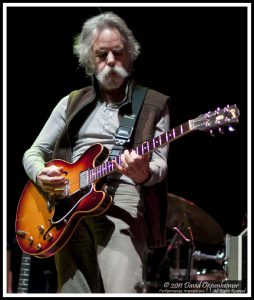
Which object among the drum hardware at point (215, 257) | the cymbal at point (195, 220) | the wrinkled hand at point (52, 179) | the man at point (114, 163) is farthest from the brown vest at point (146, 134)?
the cymbal at point (195, 220)

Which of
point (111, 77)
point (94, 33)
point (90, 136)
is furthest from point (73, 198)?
point (94, 33)

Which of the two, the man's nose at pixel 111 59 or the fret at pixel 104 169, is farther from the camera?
the man's nose at pixel 111 59

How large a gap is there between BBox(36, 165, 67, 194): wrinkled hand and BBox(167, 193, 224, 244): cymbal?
6.95 ft

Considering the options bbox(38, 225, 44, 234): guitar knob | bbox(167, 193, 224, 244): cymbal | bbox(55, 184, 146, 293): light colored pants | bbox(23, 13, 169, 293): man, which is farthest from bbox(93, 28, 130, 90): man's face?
bbox(167, 193, 224, 244): cymbal

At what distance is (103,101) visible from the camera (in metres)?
2.89

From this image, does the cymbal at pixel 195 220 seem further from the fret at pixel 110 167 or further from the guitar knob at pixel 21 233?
the fret at pixel 110 167

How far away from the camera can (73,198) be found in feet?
8.68

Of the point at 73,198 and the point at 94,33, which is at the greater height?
the point at 94,33

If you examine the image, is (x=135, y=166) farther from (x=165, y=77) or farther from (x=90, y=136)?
(x=165, y=77)

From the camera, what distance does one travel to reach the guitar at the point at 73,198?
2.37 metres

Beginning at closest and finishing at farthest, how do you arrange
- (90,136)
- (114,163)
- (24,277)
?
(114,163)
(90,136)
(24,277)

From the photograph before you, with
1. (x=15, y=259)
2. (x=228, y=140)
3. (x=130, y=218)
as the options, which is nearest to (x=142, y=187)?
(x=130, y=218)

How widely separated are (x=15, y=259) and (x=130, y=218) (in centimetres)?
396

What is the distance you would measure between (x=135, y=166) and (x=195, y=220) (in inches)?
104
